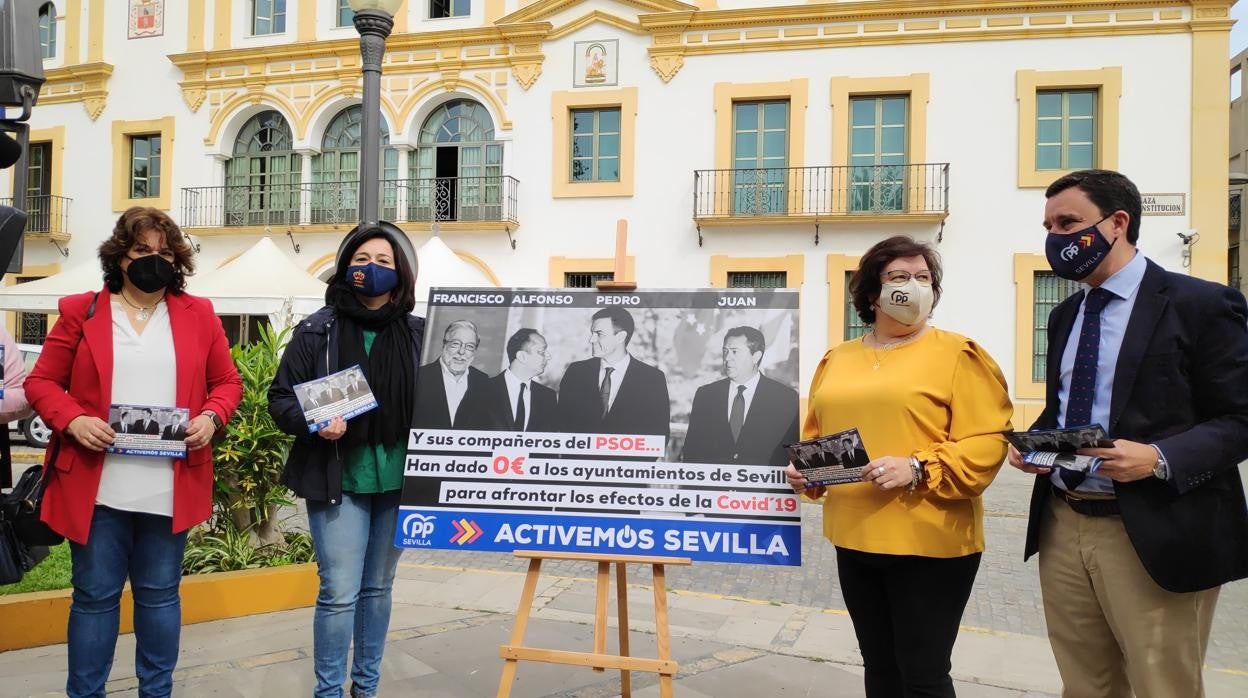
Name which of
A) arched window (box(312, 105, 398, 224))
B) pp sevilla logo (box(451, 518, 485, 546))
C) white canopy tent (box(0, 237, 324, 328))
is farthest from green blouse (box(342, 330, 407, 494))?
arched window (box(312, 105, 398, 224))

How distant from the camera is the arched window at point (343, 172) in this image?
707 inches

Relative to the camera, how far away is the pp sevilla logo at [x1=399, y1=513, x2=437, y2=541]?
3.34m

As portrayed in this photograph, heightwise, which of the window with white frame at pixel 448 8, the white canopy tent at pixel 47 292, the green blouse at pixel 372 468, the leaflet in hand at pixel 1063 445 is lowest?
the green blouse at pixel 372 468

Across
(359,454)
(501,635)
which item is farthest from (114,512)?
(501,635)

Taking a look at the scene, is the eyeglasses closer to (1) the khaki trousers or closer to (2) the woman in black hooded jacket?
(1) the khaki trousers

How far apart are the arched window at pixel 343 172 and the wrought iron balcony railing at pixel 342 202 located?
2 centimetres

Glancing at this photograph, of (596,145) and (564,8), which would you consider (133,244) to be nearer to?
(596,145)

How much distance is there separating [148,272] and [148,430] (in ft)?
1.93

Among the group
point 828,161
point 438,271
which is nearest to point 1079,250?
point 438,271

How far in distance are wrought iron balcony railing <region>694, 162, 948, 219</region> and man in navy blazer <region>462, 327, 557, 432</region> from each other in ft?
41.9

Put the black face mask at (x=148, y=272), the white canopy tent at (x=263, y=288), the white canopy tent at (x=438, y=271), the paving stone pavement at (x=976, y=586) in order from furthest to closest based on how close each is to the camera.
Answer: the white canopy tent at (x=438, y=271), the white canopy tent at (x=263, y=288), the paving stone pavement at (x=976, y=586), the black face mask at (x=148, y=272)

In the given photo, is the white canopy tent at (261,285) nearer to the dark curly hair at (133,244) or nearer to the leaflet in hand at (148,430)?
the dark curly hair at (133,244)

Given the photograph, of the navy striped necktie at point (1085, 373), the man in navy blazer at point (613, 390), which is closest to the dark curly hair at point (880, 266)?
the navy striped necktie at point (1085, 373)

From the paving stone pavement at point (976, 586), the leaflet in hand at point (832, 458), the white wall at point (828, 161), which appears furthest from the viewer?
the white wall at point (828, 161)
